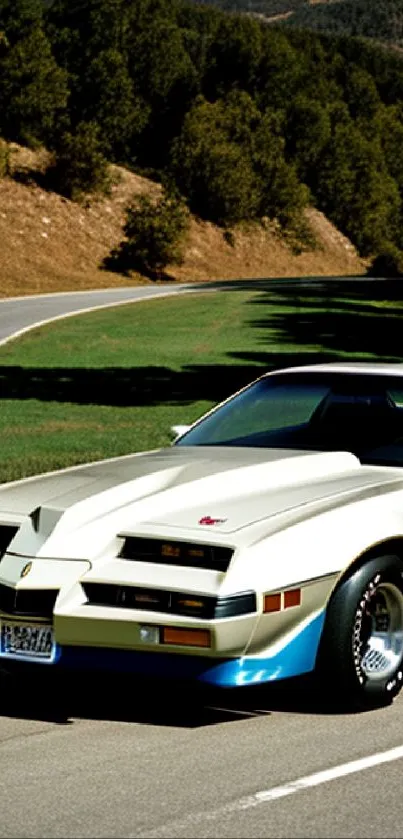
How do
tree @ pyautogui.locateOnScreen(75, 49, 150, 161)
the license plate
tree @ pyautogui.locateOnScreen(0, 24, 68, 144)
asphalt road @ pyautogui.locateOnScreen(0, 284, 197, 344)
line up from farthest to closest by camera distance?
tree @ pyautogui.locateOnScreen(75, 49, 150, 161) < tree @ pyautogui.locateOnScreen(0, 24, 68, 144) < asphalt road @ pyautogui.locateOnScreen(0, 284, 197, 344) < the license plate

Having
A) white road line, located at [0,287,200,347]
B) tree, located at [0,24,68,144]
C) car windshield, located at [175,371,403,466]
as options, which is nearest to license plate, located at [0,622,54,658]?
car windshield, located at [175,371,403,466]

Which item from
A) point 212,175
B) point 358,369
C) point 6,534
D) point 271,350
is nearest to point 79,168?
point 212,175

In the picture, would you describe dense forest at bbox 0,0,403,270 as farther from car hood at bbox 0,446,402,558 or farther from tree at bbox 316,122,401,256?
car hood at bbox 0,446,402,558

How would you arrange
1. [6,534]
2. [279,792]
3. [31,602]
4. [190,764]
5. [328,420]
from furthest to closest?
[328,420], [6,534], [31,602], [190,764], [279,792]

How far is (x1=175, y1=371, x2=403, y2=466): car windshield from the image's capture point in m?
7.99

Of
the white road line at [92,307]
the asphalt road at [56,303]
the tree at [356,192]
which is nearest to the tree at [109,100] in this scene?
the tree at [356,192]

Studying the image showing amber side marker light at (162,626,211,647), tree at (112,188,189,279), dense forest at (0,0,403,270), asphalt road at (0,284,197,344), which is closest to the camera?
amber side marker light at (162,626,211,647)

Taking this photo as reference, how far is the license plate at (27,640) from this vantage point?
21.4ft

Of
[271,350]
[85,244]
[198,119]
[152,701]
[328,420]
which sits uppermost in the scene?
[328,420]

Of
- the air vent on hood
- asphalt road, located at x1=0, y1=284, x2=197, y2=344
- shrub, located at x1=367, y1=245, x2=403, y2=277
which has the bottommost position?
shrub, located at x1=367, y1=245, x2=403, y2=277

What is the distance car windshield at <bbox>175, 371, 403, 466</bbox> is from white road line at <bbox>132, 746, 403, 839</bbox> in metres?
1.99

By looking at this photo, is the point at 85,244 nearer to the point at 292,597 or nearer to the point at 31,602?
the point at 31,602

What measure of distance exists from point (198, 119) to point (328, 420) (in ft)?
310

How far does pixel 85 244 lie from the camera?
8362 cm
